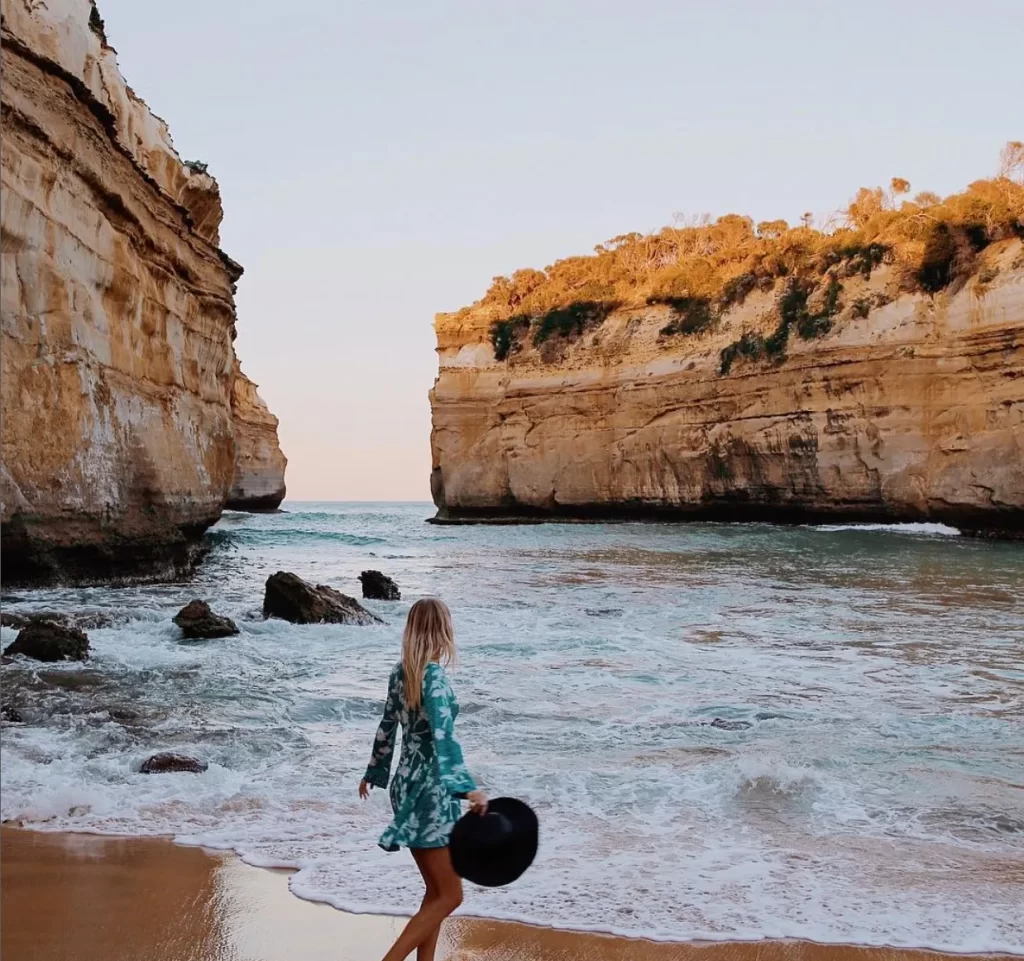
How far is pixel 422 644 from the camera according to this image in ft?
11.0

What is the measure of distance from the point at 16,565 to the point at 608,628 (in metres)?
7.08

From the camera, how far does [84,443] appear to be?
40.2ft

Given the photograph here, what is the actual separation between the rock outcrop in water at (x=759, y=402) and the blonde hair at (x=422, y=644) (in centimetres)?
2790

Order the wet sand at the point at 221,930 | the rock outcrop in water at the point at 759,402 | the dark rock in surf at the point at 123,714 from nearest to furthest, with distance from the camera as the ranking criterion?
the wet sand at the point at 221,930 → the dark rock in surf at the point at 123,714 → the rock outcrop in water at the point at 759,402

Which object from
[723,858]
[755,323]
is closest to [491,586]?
[723,858]

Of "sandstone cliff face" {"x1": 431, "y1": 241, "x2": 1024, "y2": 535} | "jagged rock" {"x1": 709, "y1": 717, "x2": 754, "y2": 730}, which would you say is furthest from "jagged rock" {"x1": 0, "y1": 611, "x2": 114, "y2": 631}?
"sandstone cliff face" {"x1": 431, "y1": 241, "x2": 1024, "y2": 535}

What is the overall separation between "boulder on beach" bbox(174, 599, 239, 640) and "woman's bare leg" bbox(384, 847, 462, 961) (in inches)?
300

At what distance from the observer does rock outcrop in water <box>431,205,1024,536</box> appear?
29.2m

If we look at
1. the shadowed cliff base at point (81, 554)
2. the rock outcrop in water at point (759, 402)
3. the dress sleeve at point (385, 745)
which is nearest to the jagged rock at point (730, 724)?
the dress sleeve at point (385, 745)

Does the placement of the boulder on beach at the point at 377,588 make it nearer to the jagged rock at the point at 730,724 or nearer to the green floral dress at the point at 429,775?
the jagged rock at the point at 730,724

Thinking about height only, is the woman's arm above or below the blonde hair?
below

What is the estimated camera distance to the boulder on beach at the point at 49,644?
8.46 m

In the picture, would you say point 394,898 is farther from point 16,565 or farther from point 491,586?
point 491,586

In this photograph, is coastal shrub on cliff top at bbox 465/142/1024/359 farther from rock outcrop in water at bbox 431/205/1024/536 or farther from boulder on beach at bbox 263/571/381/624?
boulder on beach at bbox 263/571/381/624
